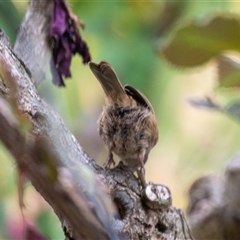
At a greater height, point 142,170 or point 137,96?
point 137,96

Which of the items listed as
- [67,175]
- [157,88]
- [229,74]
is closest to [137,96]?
[229,74]

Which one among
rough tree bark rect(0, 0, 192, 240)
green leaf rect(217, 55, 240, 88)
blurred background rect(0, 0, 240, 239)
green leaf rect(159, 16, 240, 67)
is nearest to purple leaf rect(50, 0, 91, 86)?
rough tree bark rect(0, 0, 192, 240)

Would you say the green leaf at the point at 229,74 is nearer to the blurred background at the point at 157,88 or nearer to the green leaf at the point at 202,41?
the green leaf at the point at 202,41

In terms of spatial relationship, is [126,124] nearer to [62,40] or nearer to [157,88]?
[62,40]

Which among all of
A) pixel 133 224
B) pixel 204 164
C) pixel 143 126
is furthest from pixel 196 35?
pixel 204 164

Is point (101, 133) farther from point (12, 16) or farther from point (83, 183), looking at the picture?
point (83, 183)

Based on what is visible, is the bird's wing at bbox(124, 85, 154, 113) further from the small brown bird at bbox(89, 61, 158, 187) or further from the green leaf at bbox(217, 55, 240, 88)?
the green leaf at bbox(217, 55, 240, 88)
